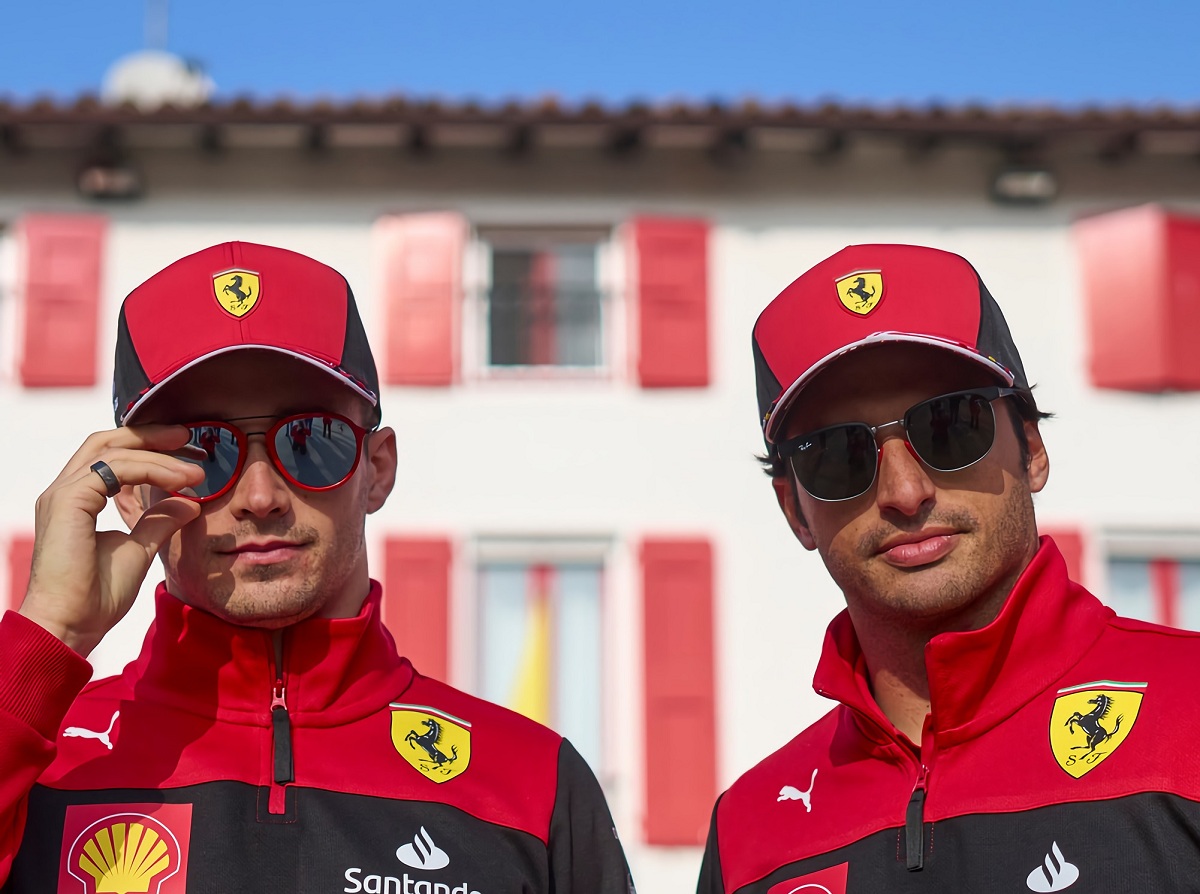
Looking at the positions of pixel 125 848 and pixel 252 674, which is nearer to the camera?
pixel 125 848

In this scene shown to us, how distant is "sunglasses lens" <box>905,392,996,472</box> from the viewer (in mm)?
3238

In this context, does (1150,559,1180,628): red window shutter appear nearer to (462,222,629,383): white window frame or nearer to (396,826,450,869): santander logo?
(462,222,629,383): white window frame

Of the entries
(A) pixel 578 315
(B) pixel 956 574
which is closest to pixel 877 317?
(B) pixel 956 574

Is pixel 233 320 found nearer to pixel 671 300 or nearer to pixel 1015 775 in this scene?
pixel 1015 775

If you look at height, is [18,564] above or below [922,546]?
above

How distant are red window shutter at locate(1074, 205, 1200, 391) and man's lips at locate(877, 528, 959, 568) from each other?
8.78 m

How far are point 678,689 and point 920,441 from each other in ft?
25.1

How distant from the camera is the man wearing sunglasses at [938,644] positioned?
2.93m

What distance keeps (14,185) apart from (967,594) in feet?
33.8

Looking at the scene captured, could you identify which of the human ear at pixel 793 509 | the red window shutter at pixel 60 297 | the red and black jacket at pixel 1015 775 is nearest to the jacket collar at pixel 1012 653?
the red and black jacket at pixel 1015 775

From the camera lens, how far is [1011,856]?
114 inches

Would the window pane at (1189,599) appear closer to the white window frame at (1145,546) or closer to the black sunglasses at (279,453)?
the white window frame at (1145,546)

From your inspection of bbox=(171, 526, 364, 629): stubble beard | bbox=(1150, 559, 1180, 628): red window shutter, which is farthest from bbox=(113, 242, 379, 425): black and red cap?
bbox=(1150, 559, 1180, 628): red window shutter

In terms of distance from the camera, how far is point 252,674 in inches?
125
